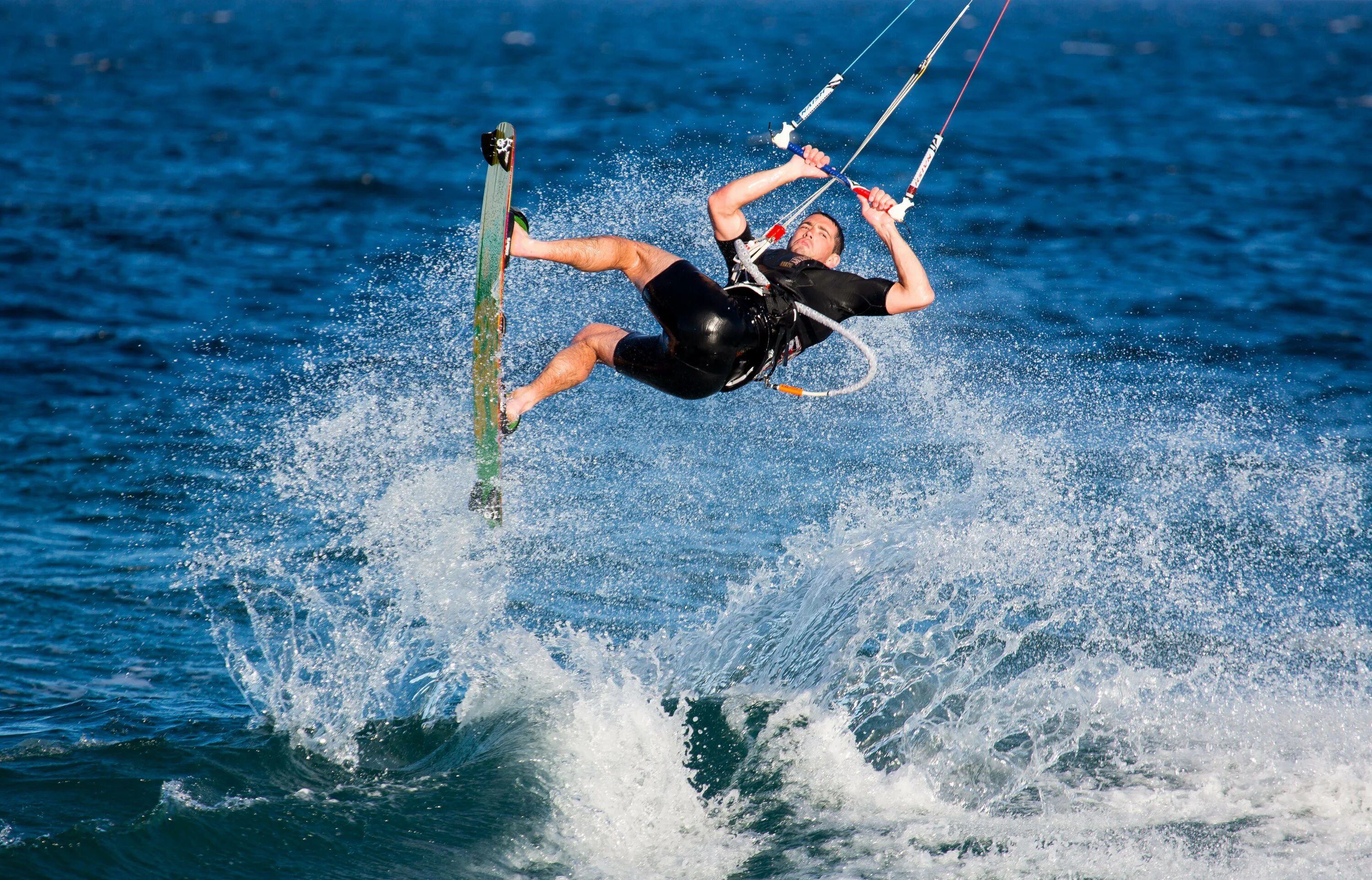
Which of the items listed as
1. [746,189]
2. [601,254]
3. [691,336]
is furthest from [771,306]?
[601,254]

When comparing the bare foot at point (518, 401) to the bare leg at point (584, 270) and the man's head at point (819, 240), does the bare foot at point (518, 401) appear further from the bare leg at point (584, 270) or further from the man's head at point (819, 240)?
the man's head at point (819, 240)

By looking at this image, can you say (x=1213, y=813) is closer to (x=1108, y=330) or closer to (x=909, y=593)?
(x=909, y=593)

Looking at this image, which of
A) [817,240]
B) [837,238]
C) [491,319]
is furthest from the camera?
[837,238]

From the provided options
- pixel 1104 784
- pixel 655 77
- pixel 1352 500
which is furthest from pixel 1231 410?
pixel 655 77

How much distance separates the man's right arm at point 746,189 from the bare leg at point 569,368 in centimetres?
88

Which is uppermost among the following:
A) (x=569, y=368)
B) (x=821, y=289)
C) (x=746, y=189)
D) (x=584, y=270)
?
(x=746, y=189)

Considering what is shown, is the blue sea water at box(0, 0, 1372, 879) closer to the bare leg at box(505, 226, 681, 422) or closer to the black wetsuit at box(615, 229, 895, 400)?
the bare leg at box(505, 226, 681, 422)

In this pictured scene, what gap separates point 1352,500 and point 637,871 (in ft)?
25.7

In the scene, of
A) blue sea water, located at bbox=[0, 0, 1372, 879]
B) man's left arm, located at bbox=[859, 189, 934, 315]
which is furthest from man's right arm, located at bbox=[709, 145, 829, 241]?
blue sea water, located at bbox=[0, 0, 1372, 879]

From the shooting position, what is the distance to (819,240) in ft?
24.5

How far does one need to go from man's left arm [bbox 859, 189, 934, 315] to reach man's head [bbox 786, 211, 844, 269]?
543mm

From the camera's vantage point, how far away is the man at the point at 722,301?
263 inches

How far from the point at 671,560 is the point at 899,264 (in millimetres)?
3305

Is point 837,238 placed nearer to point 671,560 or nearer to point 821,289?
point 821,289
